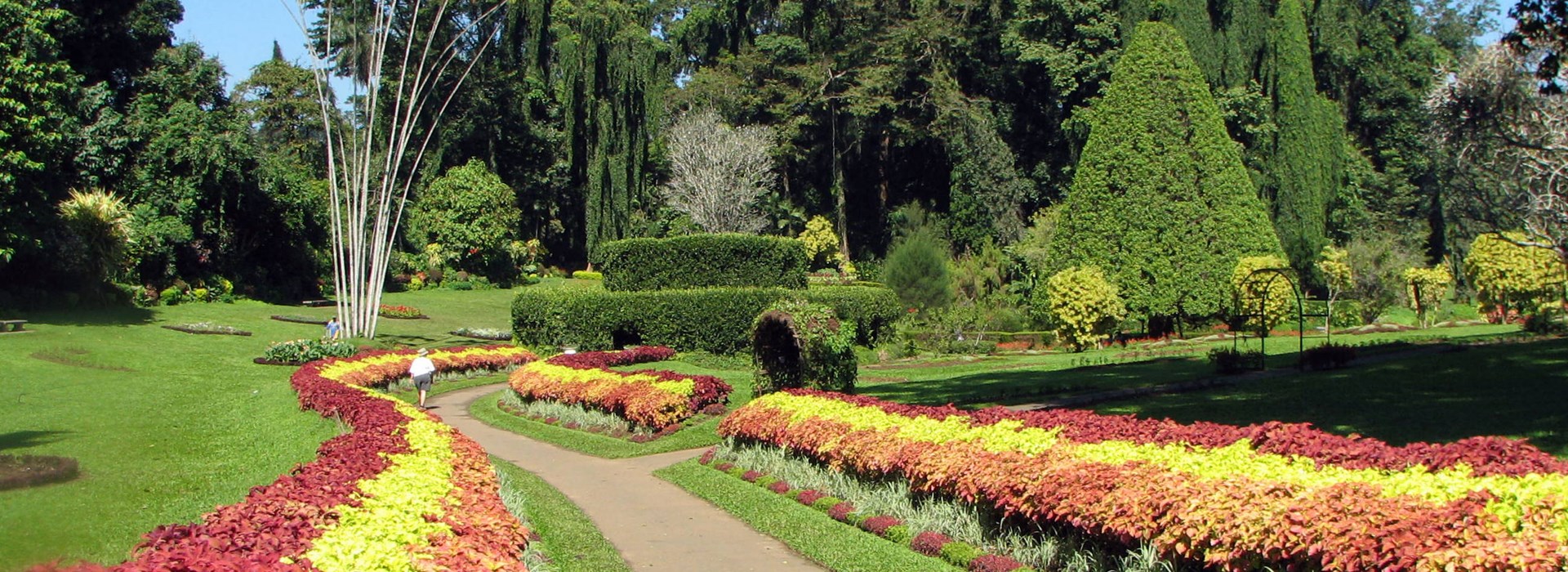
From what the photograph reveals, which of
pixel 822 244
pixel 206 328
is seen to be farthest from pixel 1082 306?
pixel 822 244

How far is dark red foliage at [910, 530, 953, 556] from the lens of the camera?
10.2 m

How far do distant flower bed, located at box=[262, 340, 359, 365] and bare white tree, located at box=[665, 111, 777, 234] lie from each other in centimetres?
2747

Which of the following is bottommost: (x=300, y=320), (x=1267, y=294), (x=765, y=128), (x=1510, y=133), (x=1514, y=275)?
(x=300, y=320)

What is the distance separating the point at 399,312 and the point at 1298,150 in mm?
36306

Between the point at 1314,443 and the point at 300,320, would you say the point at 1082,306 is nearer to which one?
the point at 1314,443

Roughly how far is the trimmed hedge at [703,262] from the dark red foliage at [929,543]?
23375mm

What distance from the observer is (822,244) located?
2335 inches

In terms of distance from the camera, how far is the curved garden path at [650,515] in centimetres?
1057

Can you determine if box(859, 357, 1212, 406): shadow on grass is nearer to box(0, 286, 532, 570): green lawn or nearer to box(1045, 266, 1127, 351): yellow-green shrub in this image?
box(1045, 266, 1127, 351): yellow-green shrub

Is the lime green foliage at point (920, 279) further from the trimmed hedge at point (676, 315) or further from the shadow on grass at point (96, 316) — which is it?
the shadow on grass at point (96, 316)

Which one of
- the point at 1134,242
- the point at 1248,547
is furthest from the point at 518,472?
the point at 1134,242

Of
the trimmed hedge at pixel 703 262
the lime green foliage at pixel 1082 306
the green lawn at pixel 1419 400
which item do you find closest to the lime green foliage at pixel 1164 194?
the lime green foliage at pixel 1082 306

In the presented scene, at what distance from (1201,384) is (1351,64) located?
46338 mm

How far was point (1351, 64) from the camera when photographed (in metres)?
58.7
